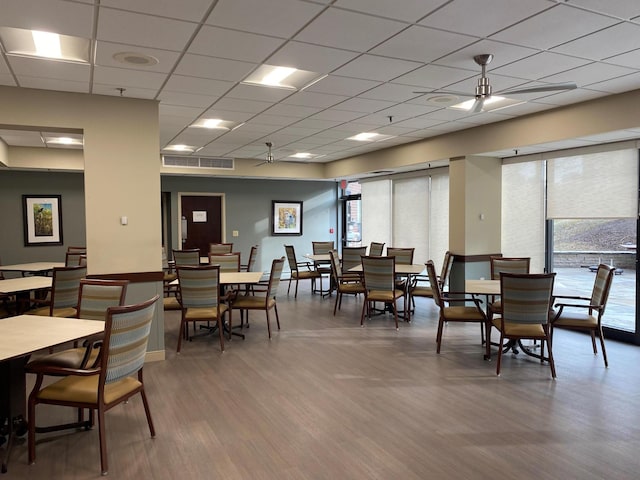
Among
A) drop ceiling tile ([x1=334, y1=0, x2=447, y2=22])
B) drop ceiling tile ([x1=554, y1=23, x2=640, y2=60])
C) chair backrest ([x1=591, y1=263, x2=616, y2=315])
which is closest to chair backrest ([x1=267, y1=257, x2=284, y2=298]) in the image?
drop ceiling tile ([x1=334, y1=0, x2=447, y2=22])

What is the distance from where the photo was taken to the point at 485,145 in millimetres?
6625

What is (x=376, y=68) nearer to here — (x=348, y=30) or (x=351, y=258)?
(x=348, y=30)

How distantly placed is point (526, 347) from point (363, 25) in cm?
406

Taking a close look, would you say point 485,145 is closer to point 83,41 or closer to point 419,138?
point 419,138

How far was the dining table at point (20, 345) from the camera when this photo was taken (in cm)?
276

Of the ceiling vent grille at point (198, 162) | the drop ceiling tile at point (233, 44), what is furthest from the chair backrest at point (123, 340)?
the ceiling vent grille at point (198, 162)

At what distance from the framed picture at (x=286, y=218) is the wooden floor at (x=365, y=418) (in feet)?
20.1

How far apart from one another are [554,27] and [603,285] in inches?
106

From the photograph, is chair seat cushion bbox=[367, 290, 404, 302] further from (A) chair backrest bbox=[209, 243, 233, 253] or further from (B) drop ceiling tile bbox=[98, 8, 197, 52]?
(B) drop ceiling tile bbox=[98, 8, 197, 52]

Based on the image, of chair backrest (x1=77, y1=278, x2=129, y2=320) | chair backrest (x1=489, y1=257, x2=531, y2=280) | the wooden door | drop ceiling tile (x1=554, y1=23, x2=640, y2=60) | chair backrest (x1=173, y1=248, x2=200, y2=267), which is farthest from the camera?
the wooden door

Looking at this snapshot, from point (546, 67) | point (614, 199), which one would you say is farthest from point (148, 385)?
point (614, 199)

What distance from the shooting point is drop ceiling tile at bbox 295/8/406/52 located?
3.06 metres

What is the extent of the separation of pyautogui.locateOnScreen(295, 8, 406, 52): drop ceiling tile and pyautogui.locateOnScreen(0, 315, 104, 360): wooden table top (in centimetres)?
246

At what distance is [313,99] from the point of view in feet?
16.8
